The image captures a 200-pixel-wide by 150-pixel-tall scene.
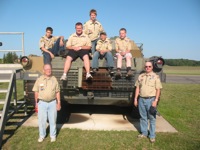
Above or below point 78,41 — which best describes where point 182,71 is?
below

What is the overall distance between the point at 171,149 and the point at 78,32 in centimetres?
316

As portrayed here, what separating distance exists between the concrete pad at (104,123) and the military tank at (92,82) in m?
0.58

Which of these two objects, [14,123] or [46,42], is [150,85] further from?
[14,123]

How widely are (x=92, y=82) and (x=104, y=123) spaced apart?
1345mm

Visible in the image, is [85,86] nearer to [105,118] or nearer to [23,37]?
[105,118]

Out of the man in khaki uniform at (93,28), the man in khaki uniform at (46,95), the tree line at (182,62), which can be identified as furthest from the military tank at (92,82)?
the tree line at (182,62)

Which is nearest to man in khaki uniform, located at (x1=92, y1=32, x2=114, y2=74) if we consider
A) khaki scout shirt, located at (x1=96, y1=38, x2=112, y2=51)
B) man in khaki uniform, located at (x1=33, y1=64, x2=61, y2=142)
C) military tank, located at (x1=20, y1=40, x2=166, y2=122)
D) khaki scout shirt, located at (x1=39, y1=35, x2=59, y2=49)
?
khaki scout shirt, located at (x1=96, y1=38, x2=112, y2=51)

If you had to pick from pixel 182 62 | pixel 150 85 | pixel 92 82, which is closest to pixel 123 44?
pixel 92 82

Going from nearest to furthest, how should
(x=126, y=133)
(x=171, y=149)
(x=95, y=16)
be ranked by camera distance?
(x=171, y=149) < (x=126, y=133) < (x=95, y=16)

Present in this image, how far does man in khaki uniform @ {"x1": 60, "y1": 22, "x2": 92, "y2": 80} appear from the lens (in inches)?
207

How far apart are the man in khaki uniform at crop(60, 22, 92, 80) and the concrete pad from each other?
1342 mm

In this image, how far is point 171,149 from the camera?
4.40 m

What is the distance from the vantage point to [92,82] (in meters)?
5.26

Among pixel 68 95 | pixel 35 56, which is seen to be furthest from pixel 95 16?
pixel 68 95
